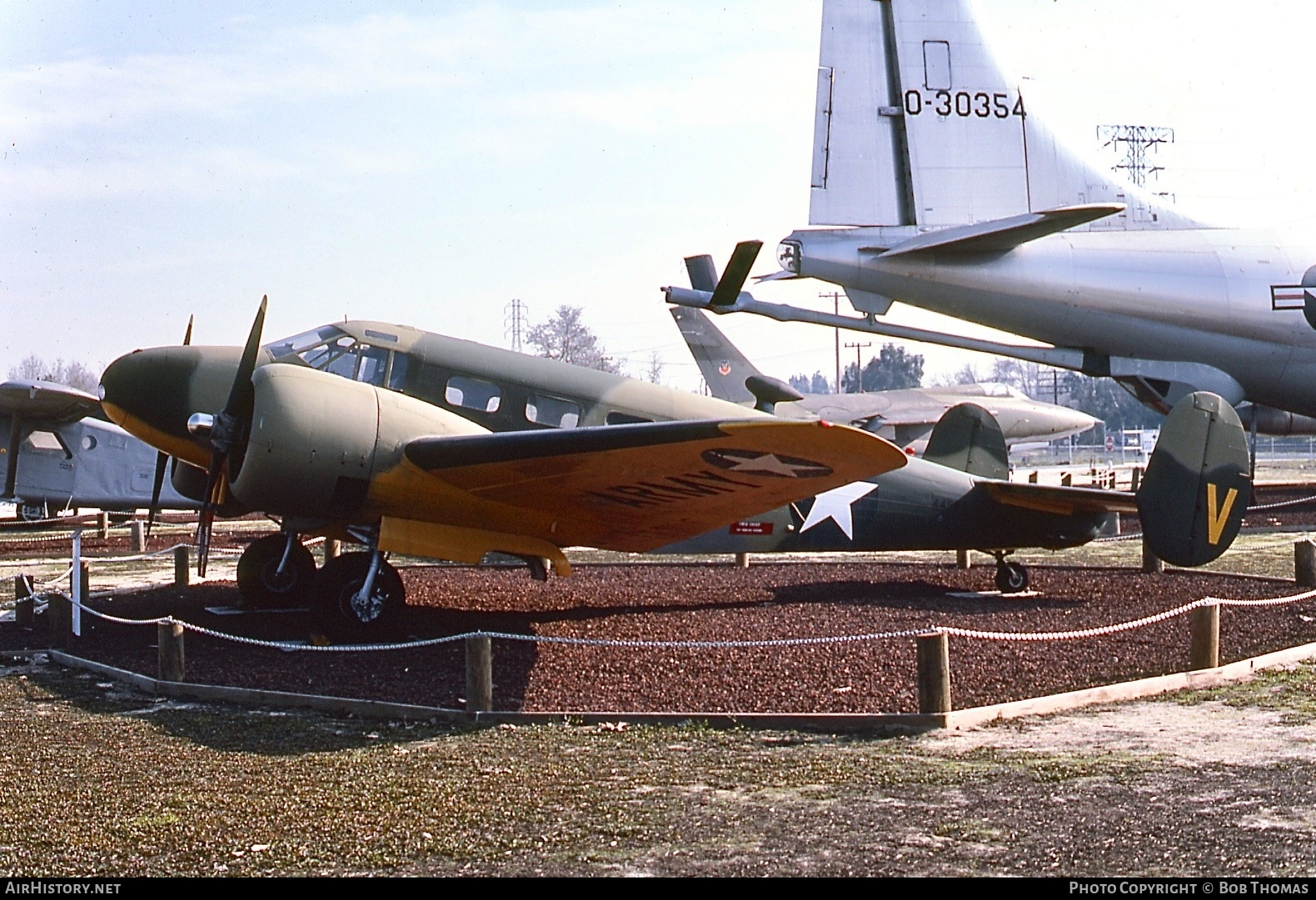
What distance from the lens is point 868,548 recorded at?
15547 mm

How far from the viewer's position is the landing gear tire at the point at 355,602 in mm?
12586

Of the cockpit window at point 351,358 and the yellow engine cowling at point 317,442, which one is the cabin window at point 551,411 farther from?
the yellow engine cowling at point 317,442

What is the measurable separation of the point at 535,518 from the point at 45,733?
493 cm

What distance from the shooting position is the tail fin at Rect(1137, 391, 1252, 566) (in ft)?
44.6

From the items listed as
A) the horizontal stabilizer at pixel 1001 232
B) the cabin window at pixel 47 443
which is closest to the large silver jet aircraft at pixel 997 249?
the horizontal stabilizer at pixel 1001 232

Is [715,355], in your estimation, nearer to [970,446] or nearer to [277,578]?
[970,446]

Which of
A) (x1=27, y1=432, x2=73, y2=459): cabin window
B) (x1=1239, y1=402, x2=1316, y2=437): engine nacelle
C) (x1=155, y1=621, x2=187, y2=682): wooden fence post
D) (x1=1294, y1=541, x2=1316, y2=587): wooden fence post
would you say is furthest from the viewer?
(x1=1239, y1=402, x2=1316, y2=437): engine nacelle

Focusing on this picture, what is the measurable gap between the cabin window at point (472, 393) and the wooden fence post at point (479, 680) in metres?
4.56

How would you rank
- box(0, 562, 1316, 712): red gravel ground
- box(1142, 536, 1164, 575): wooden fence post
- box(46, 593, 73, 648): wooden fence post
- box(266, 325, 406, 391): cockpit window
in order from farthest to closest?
box(1142, 536, 1164, 575): wooden fence post, box(266, 325, 406, 391): cockpit window, box(46, 593, 73, 648): wooden fence post, box(0, 562, 1316, 712): red gravel ground

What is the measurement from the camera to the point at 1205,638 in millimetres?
10742

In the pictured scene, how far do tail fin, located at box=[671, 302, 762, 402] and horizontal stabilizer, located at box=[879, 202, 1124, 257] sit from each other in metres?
25.6

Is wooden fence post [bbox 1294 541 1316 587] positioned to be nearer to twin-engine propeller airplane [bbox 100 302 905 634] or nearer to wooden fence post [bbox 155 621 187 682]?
twin-engine propeller airplane [bbox 100 302 905 634]

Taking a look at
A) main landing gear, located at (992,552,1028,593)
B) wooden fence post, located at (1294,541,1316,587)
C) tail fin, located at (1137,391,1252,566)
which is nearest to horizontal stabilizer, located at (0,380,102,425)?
main landing gear, located at (992,552,1028,593)

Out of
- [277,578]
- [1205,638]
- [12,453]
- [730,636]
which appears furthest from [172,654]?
[12,453]
